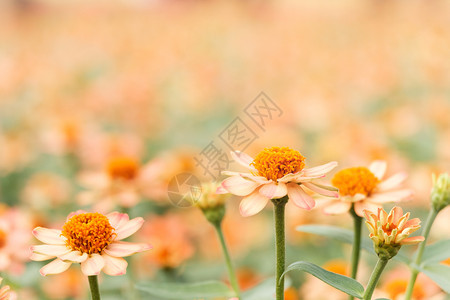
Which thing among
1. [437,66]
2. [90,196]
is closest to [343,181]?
[90,196]

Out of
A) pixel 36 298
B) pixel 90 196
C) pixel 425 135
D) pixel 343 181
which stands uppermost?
pixel 425 135

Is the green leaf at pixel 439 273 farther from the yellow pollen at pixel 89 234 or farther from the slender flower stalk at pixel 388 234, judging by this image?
the yellow pollen at pixel 89 234

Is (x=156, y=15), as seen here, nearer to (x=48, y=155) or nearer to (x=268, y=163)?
(x=48, y=155)

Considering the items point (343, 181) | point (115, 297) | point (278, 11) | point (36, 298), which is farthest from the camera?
point (278, 11)

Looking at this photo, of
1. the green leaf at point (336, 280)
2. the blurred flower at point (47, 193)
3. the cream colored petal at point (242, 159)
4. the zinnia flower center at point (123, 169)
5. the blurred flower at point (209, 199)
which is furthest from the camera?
the blurred flower at point (47, 193)

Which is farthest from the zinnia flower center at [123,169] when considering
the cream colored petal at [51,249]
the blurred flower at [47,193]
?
the cream colored petal at [51,249]

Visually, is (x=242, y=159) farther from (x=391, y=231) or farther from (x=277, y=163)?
(x=391, y=231)
